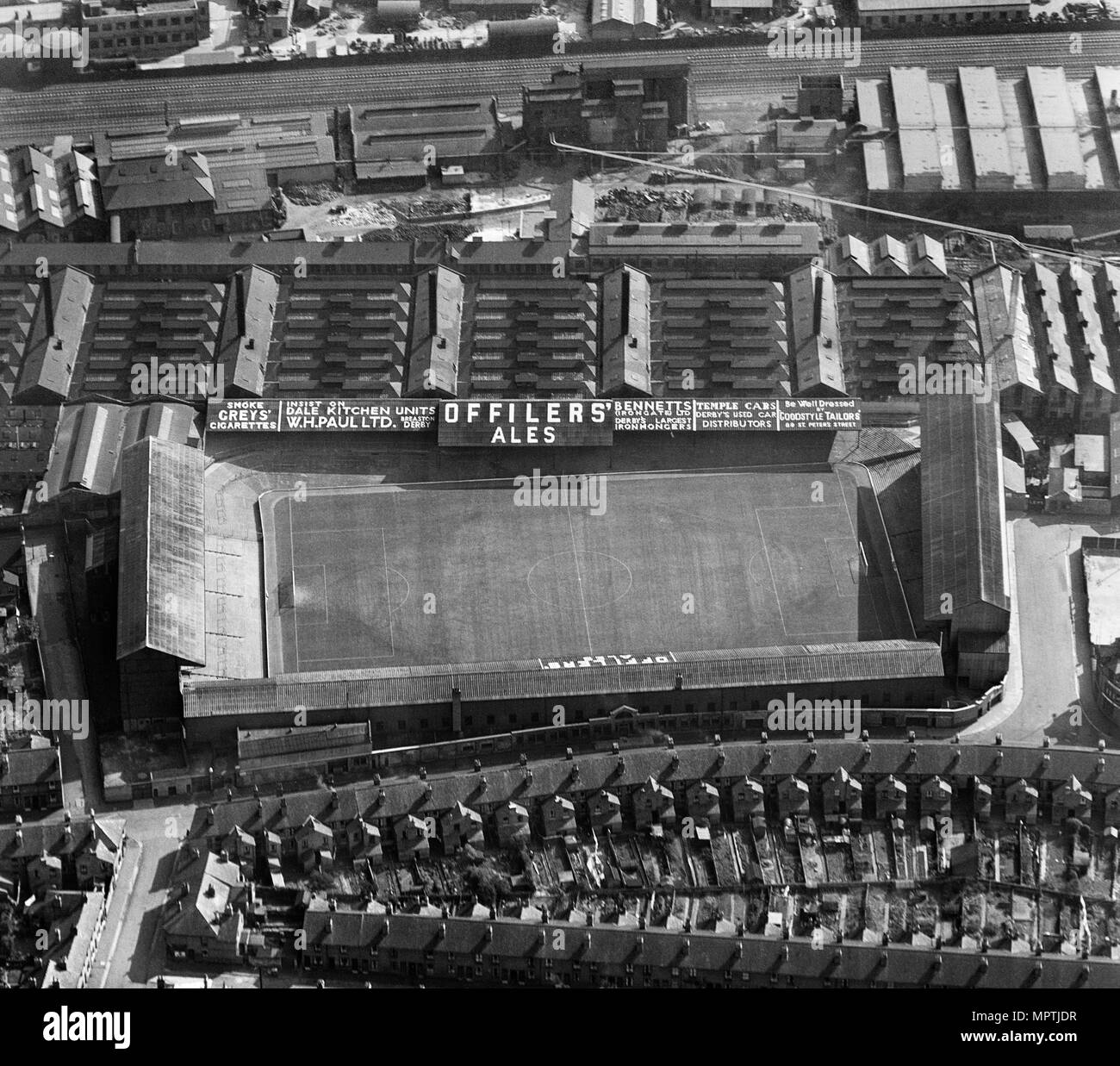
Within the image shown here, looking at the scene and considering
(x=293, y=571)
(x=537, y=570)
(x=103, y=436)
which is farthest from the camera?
(x=103, y=436)

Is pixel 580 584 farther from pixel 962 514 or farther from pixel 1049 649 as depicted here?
pixel 1049 649

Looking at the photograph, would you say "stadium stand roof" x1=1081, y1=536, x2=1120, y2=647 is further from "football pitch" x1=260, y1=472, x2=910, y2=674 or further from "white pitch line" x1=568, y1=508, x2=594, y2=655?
"white pitch line" x1=568, y1=508, x2=594, y2=655

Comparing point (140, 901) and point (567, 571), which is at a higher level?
point (567, 571)

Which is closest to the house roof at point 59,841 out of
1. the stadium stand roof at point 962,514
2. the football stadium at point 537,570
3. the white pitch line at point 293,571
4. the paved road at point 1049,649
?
the football stadium at point 537,570

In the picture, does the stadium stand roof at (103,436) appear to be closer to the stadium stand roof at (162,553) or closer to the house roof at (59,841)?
the stadium stand roof at (162,553)

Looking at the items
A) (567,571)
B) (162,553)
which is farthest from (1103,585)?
(162,553)
